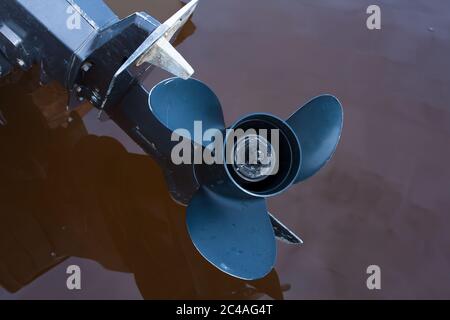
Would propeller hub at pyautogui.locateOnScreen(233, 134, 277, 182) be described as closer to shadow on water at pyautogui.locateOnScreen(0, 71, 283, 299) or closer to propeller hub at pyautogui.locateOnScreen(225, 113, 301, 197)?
propeller hub at pyautogui.locateOnScreen(225, 113, 301, 197)

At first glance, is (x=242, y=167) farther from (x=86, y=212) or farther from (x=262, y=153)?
(x=86, y=212)

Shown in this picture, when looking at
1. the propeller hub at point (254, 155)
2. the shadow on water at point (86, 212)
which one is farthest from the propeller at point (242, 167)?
the shadow on water at point (86, 212)

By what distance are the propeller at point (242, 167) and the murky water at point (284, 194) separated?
104 centimetres

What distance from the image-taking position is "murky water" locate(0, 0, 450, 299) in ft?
12.5

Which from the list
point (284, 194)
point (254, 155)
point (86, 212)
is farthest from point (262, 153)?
point (86, 212)

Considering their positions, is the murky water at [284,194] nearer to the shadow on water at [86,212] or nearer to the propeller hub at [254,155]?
the shadow on water at [86,212]

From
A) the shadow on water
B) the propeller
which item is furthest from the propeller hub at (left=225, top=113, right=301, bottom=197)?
the shadow on water

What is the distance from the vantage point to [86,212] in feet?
12.9

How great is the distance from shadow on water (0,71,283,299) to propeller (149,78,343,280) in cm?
98

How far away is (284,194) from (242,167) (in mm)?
1455

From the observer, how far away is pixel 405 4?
4906mm
